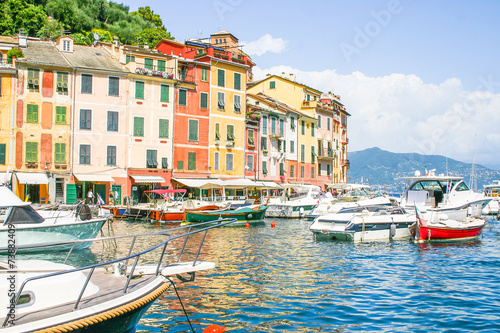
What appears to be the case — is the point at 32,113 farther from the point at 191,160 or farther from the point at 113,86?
the point at 191,160

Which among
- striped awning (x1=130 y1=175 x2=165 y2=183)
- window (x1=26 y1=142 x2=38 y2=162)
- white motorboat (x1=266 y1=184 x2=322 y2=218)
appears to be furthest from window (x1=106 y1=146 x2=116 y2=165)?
white motorboat (x1=266 y1=184 x2=322 y2=218)

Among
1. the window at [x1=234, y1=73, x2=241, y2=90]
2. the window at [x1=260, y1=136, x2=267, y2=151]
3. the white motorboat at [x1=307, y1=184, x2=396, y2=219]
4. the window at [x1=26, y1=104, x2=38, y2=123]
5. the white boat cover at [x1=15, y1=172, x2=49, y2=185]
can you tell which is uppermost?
the window at [x1=234, y1=73, x2=241, y2=90]

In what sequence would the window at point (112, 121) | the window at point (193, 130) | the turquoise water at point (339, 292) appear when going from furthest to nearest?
the window at point (193, 130) → the window at point (112, 121) → the turquoise water at point (339, 292)

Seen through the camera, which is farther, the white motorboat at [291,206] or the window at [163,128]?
the window at [163,128]

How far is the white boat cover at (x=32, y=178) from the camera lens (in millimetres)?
34688

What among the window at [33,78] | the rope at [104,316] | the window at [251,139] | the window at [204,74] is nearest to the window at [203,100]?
the window at [204,74]

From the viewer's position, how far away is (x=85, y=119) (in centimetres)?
3906

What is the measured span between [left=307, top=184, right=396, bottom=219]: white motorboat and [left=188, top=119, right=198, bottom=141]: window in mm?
13367

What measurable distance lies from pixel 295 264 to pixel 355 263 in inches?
87.0

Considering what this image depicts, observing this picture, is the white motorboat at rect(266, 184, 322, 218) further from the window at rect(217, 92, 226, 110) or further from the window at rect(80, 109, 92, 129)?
the window at rect(80, 109, 92, 129)

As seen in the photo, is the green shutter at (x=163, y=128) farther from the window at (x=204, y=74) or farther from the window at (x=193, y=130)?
the window at (x=204, y=74)

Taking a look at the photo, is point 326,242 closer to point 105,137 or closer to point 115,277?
point 115,277

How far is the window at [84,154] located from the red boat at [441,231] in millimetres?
26540

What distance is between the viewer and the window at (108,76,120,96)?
133ft
